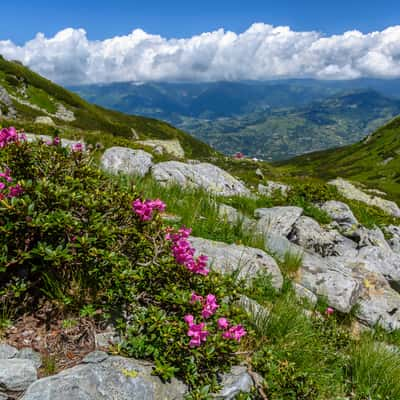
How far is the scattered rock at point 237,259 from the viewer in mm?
6469

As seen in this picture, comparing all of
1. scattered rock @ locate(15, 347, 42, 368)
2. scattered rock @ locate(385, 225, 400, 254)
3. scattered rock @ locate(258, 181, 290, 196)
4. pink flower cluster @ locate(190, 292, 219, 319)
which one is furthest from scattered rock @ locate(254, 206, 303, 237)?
scattered rock @ locate(15, 347, 42, 368)

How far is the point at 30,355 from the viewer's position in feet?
12.3

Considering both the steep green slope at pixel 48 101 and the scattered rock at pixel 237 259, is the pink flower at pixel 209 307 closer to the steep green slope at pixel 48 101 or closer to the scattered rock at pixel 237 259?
the scattered rock at pixel 237 259

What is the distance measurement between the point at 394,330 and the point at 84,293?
21.0 ft

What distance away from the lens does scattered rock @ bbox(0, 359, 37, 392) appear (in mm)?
3229

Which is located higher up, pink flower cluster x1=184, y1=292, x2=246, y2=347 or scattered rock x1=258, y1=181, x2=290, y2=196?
pink flower cluster x1=184, y1=292, x2=246, y2=347

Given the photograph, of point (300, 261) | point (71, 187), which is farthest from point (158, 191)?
point (71, 187)

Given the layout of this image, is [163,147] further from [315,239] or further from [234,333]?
[234,333]

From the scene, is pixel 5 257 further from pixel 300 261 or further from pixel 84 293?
pixel 300 261

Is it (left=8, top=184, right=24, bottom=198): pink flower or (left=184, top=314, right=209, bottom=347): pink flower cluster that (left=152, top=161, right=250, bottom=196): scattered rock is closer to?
(left=8, top=184, right=24, bottom=198): pink flower

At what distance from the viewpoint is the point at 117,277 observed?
163 inches

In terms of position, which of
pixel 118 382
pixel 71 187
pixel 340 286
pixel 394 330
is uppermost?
pixel 71 187

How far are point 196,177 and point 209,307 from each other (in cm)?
1069

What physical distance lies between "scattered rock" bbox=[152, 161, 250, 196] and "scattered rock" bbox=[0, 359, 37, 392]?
867 cm
